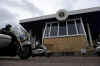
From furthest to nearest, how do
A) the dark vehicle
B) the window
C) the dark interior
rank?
the dark interior, the window, the dark vehicle

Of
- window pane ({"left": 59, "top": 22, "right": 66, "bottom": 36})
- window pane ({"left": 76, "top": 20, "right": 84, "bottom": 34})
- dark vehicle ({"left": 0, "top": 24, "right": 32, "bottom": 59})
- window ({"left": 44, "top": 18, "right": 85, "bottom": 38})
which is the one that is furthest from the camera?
window pane ({"left": 59, "top": 22, "right": 66, "bottom": 36})

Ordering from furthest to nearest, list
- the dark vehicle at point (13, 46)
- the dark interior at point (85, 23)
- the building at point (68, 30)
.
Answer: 1. the dark interior at point (85, 23)
2. the building at point (68, 30)
3. the dark vehicle at point (13, 46)

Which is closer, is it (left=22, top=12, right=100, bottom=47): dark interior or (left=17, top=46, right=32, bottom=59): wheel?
(left=17, top=46, right=32, bottom=59): wheel

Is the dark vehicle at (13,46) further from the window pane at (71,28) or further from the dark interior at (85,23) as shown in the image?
the dark interior at (85,23)

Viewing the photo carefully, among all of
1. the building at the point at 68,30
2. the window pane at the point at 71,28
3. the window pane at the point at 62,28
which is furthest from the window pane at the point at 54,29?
the window pane at the point at 71,28

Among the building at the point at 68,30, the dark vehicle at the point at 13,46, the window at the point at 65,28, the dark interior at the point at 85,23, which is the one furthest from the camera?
the dark interior at the point at 85,23

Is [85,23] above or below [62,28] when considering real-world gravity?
above

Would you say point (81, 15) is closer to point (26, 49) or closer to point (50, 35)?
point (50, 35)

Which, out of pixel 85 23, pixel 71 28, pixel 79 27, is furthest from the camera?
pixel 85 23

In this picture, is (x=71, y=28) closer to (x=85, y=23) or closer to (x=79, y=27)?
(x=79, y=27)

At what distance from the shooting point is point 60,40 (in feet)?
33.9

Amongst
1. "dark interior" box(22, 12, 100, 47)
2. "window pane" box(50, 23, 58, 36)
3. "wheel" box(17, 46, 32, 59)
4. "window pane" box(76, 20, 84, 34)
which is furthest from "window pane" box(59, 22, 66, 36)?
"wheel" box(17, 46, 32, 59)

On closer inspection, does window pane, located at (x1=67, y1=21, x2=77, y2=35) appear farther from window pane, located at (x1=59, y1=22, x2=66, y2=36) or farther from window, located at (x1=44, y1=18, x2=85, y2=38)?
window pane, located at (x1=59, y1=22, x2=66, y2=36)

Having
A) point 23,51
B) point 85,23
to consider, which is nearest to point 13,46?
point 23,51
